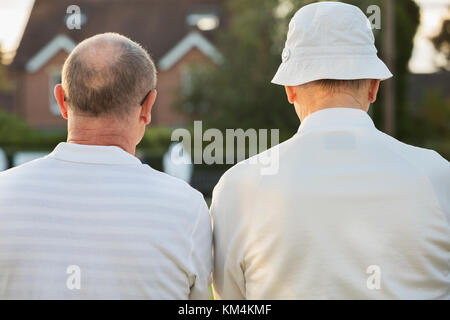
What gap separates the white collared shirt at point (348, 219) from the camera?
227cm

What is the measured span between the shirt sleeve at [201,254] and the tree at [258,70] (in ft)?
60.2

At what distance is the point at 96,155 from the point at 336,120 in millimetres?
912

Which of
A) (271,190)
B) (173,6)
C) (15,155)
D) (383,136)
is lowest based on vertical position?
(15,155)

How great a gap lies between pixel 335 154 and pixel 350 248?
1.14ft

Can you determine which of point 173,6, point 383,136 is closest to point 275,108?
point 173,6

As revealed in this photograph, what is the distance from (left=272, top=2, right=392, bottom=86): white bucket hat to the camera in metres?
2.42

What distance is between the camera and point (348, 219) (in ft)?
7.45

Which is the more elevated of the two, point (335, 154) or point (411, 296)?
point (335, 154)

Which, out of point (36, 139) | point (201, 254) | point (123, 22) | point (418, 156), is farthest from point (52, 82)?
point (418, 156)

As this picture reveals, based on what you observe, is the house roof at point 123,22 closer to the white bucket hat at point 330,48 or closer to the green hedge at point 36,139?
the green hedge at point 36,139

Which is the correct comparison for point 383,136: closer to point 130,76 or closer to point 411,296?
point 411,296

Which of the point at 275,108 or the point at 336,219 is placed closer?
the point at 336,219

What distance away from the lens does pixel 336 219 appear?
2.27 meters
